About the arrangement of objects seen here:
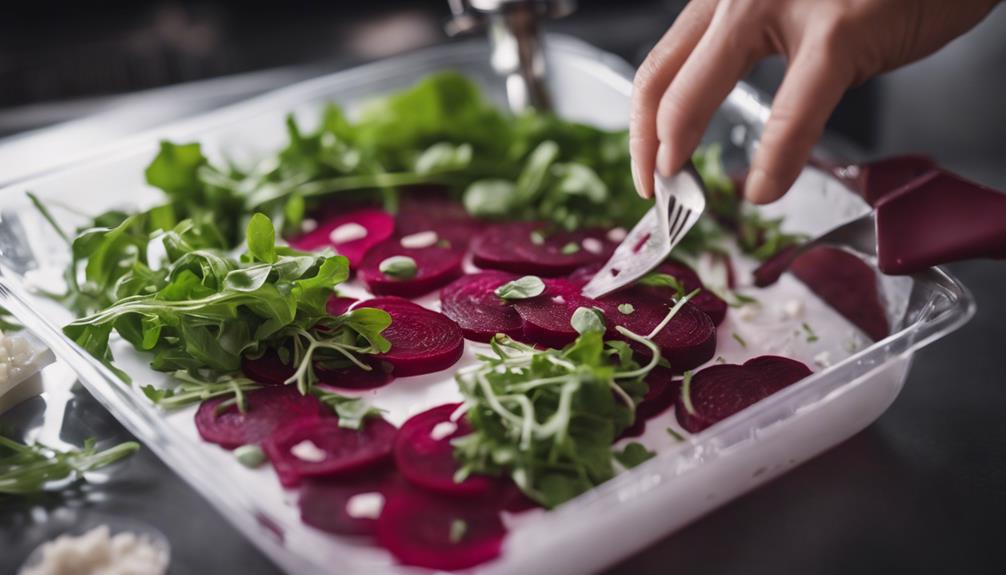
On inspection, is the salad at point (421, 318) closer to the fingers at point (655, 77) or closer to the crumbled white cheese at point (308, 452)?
the crumbled white cheese at point (308, 452)

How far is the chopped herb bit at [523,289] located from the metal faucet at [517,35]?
666 millimetres

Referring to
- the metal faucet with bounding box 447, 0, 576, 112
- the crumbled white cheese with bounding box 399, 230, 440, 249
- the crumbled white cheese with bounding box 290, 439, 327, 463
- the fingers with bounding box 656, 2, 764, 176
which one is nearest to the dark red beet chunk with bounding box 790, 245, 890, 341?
the fingers with bounding box 656, 2, 764, 176

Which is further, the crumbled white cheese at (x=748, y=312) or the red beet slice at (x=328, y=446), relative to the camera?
the crumbled white cheese at (x=748, y=312)

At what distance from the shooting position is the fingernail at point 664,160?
1.16 meters

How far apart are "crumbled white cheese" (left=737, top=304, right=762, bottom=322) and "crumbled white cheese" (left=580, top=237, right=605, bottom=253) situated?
22 cm

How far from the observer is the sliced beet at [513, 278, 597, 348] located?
1.21 metres

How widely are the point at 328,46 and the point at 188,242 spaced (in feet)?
4.87

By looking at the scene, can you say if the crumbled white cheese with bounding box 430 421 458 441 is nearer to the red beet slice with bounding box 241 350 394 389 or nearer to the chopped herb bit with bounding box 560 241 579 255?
the red beet slice with bounding box 241 350 394 389

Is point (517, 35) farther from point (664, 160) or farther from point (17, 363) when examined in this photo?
point (17, 363)

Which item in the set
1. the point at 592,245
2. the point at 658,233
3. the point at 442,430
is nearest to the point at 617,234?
the point at 592,245

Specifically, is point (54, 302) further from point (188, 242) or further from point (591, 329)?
point (591, 329)

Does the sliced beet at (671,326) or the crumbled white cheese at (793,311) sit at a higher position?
the sliced beet at (671,326)

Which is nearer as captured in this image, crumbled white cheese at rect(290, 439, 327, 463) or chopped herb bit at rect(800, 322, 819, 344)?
crumbled white cheese at rect(290, 439, 327, 463)

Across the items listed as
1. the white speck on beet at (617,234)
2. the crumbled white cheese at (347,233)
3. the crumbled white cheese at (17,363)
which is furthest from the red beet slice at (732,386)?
the crumbled white cheese at (17,363)
